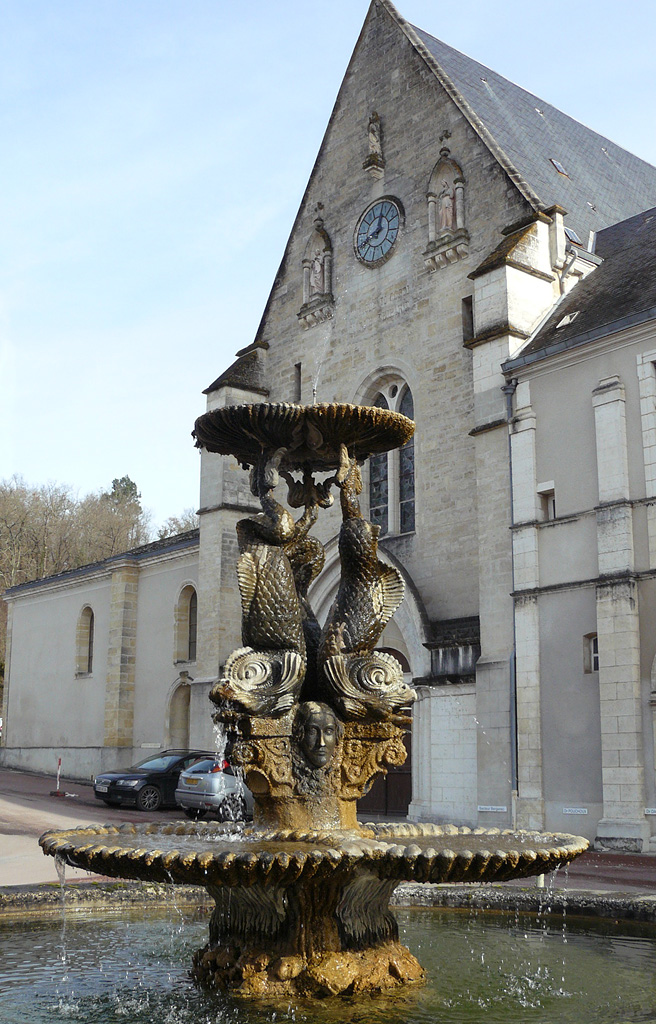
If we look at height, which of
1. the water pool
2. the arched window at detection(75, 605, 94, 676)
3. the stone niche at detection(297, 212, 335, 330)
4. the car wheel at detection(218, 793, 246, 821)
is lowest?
the car wheel at detection(218, 793, 246, 821)

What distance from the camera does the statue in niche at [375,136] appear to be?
2317cm

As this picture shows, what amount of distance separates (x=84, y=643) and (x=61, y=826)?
14.4 metres

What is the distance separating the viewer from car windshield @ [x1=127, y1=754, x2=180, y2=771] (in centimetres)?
2191

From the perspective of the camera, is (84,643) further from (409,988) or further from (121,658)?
(409,988)

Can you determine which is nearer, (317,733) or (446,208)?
(317,733)

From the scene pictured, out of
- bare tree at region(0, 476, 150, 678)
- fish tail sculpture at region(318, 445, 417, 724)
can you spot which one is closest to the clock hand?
fish tail sculpture at region(318, 445, 417, 724)

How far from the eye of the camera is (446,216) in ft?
69.7

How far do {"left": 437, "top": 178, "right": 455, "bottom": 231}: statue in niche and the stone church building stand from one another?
73mm

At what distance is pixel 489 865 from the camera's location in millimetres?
5223

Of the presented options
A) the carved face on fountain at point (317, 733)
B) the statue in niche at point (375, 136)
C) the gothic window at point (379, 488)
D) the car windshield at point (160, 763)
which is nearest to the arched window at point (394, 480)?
A: the gothic window at point (379, 488)

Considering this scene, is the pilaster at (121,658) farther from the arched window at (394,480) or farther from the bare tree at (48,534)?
the bare tree at (48,534)

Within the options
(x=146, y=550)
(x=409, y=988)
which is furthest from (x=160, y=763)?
(x=409, y=988)

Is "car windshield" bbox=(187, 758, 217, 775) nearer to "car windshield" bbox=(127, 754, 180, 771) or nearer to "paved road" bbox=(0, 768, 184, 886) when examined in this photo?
"paved road" bbox=(0, 768, 184, 886)

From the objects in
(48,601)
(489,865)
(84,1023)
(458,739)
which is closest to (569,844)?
(489,865)
